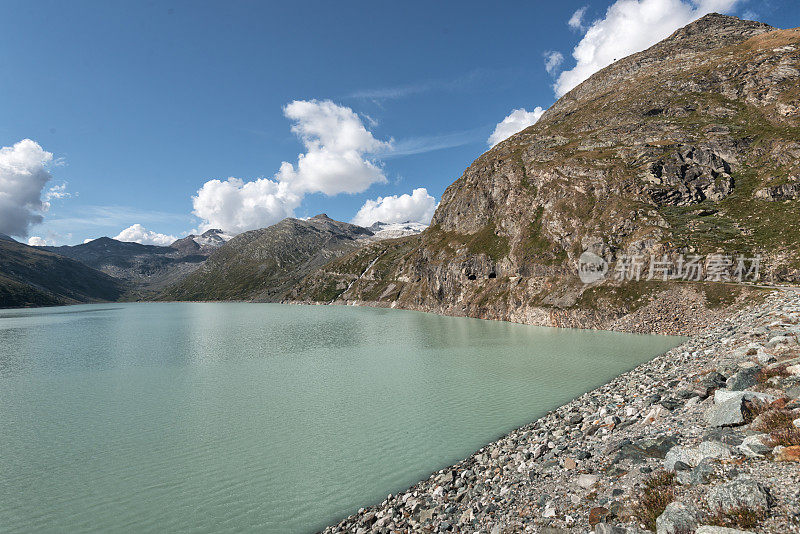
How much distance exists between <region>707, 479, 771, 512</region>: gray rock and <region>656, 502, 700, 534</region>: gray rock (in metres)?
0.61

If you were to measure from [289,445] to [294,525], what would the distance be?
879 cm

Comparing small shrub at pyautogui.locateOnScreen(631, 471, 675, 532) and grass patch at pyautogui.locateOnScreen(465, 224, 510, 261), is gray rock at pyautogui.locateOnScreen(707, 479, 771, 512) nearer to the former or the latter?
small shrub at pyautogui.locateOnScreen(631, 471, 675, 532)

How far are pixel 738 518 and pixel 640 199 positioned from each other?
114 metres

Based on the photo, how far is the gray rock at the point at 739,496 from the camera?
9.05 m

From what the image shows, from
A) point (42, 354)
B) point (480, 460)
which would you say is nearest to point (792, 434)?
point (480, 460)

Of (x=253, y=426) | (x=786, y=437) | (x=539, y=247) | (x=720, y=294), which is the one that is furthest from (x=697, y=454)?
(x=539, y=247)

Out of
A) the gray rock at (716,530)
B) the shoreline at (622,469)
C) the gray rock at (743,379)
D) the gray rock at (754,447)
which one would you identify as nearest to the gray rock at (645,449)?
the shoreline at (622,469)

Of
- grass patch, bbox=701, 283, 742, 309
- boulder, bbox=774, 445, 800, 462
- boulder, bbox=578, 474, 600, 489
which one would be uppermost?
grass patch, bbox=701, 283, 742, 309

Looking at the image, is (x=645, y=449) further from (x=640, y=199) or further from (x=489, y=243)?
(x=489, y=243)

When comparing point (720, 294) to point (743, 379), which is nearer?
point (743, 379)

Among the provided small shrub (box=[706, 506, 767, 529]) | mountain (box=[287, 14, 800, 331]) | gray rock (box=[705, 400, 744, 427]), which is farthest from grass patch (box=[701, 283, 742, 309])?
small shrub (box=[706, 506, 767, 529])

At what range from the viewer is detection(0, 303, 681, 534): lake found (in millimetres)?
18812

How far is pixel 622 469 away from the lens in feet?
50.8

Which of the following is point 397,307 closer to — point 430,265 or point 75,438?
point 430,265
